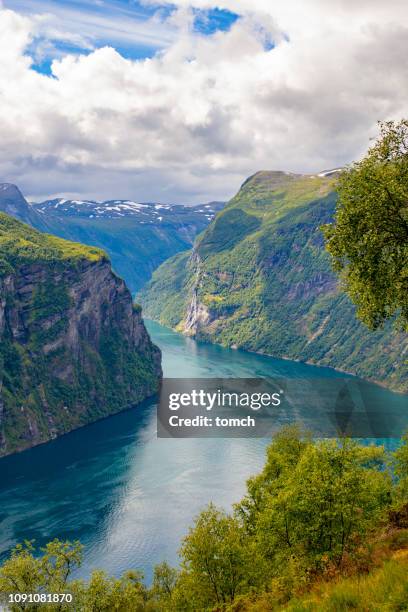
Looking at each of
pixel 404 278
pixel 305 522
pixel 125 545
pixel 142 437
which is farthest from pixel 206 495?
pixel 404 278

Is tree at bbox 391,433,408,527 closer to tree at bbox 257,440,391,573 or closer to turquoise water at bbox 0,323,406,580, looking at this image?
tree at bbox 257,440,391,573

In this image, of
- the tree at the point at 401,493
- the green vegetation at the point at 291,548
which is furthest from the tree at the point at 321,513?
the tree at the point at 401,493

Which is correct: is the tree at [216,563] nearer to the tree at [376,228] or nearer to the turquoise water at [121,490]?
the tree at [376,228]

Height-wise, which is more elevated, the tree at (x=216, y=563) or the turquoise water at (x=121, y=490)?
the tree at (x=216, y=563)

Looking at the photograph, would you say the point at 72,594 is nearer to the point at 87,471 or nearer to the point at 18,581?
the point at 18,581

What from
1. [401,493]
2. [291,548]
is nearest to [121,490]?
[401,493]
